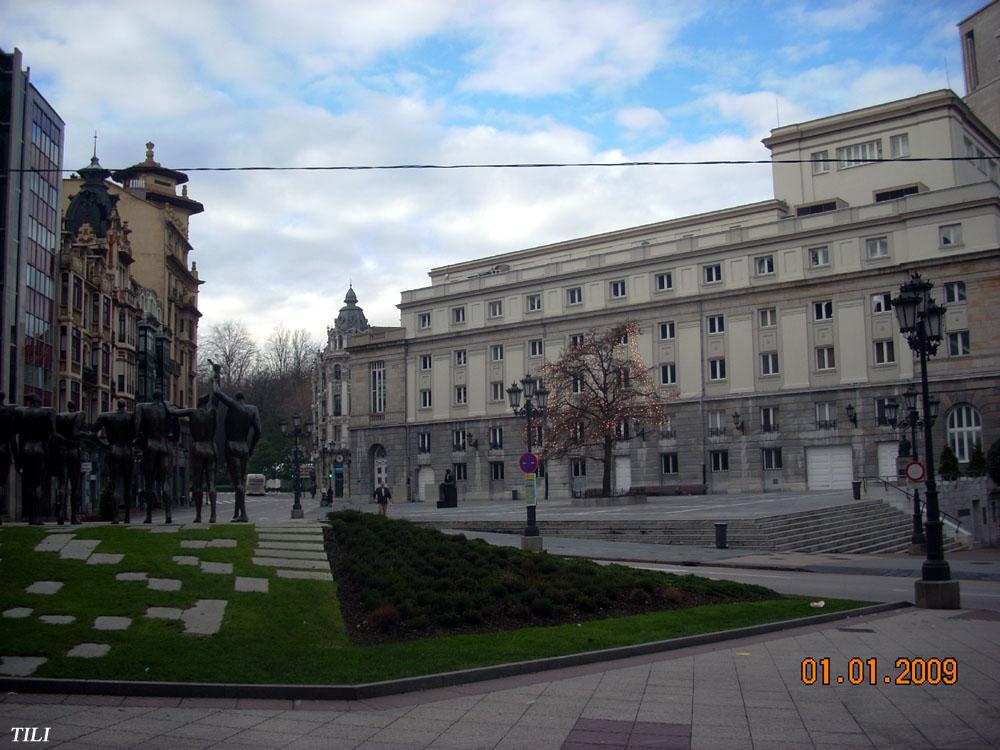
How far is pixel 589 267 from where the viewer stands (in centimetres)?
7012

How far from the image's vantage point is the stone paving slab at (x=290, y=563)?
16.7m

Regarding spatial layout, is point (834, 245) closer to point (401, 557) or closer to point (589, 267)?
point (589, 267)

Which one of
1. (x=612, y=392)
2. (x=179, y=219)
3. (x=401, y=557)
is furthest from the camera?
(x=179, y=219)

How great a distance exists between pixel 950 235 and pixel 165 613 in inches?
2104

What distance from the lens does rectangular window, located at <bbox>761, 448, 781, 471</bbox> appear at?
5997cm

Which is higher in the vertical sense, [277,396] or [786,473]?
[277,396]

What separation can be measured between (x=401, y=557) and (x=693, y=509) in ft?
86.2

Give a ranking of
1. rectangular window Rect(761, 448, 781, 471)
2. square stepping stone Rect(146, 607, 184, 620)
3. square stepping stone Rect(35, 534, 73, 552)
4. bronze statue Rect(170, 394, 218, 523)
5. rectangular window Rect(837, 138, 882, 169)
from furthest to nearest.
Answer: rectangular window Rect(837, 138, 882, 169)
rectangular window Rect(761, 448, 781, 471)
bronze statue Rect(170, 394, 218, 523)
square stepping stone Rect(35, 534, 73, 552)
square stepping stone Rect(146, 607, 184, 620)

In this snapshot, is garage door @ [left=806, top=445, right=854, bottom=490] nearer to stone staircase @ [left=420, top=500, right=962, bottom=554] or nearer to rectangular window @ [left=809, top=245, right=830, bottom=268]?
rectangular window @ [left=809, top=245, right=830, bottom=268]

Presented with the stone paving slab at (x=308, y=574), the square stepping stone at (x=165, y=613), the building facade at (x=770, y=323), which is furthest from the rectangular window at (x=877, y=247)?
the square stepping stone at (x=165, y=613)

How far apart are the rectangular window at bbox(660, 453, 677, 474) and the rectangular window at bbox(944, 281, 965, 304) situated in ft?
64.7

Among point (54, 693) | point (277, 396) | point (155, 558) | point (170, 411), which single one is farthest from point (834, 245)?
point (277, 396)

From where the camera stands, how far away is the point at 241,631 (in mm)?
12281

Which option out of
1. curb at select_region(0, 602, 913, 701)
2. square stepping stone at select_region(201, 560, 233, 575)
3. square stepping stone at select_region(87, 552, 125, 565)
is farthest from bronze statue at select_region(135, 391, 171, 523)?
curb at select_region(0, 602, 913, 701)
